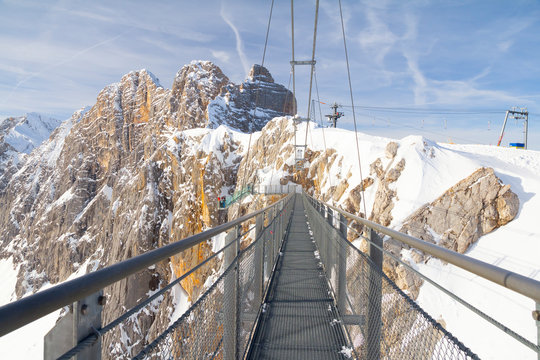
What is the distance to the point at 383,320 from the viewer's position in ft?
8.38

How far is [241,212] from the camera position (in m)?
33.1

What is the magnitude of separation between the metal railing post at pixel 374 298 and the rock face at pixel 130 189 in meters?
15.8

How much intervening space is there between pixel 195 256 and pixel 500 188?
110ft

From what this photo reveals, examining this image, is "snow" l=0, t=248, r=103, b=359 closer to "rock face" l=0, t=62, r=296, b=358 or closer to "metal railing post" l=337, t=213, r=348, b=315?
"rock face" l=0, t=62, r=296, b=358

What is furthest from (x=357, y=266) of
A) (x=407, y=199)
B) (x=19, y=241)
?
(x=19, y=241)

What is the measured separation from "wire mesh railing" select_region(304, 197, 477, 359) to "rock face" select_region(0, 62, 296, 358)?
15.2 m

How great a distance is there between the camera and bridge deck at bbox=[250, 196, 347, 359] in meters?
3.29

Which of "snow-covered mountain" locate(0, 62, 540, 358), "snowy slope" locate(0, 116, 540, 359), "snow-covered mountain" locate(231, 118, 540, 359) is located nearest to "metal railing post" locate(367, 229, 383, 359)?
"snow-covered mountain" locate(0, 62, 540, 358)

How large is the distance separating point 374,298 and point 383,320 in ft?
0.71

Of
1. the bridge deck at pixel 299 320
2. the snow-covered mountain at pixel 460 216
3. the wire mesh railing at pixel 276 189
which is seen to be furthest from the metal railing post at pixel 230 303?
the wire mesh railing at pixel 276 189

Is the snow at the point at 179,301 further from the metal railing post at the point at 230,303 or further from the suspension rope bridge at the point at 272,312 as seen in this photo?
the metal railing post at the point at 230,303

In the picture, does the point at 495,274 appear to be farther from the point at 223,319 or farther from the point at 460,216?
the point at 460,216

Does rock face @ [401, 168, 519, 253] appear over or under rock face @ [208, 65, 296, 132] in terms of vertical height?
under

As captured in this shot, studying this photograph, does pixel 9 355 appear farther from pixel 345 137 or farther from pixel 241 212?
pixel 345 137
